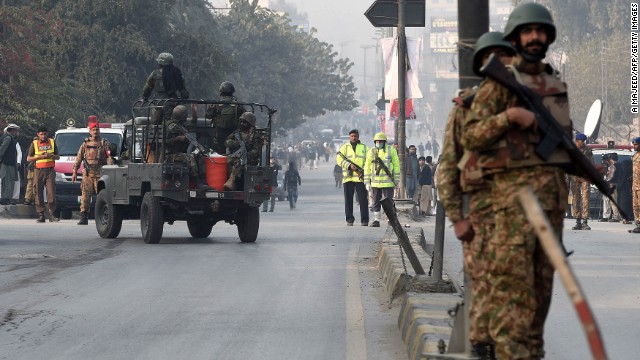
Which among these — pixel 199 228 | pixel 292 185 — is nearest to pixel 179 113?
pixel 199 228

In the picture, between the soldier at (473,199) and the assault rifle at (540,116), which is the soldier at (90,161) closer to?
the soldier at (473,199)

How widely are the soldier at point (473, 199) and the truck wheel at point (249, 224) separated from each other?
46.5ft

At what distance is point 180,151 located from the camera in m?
20.7

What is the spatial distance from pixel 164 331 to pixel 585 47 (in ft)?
288

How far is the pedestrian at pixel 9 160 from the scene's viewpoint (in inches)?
1166

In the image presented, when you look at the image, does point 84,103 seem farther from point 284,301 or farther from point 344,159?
point 284,301

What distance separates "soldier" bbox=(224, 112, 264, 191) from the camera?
20.7 m

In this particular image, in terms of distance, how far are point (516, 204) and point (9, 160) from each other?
79.8ft

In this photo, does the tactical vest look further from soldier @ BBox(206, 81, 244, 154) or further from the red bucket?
soldier @ BBox(206, 81, 244, 154)

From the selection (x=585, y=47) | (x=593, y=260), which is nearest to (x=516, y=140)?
(x=593, y=260)

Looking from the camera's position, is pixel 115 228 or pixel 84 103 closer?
pixel 115 228

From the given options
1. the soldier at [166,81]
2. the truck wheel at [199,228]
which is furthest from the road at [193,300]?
the soldier at [166,81]

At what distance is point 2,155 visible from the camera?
29.8 m

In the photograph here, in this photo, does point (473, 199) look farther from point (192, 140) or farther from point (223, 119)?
point (223, 119)
